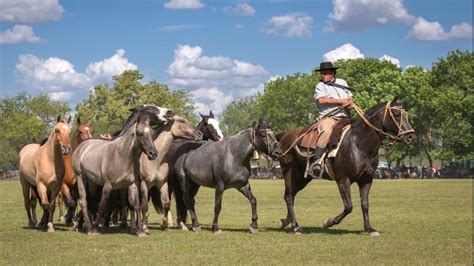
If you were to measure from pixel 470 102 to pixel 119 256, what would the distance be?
243 ft

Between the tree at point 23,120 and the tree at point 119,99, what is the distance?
23.7 ft

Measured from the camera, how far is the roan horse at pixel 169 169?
19.4m

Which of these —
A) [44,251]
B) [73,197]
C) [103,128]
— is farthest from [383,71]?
[44,251]

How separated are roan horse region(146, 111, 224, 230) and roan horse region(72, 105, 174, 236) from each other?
1.08 metres

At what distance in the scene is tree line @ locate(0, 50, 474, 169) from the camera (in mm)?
84562

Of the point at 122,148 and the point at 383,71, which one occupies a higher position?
the point at 383,71

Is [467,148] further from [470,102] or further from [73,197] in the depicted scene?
[73,197]

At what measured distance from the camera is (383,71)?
289 ft

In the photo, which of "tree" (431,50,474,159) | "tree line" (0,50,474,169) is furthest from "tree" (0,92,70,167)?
"tree" (431,50,474,159)

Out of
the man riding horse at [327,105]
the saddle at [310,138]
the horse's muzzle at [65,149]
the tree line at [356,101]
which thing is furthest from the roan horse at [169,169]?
the tree line at [356,101]

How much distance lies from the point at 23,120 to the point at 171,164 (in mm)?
87487

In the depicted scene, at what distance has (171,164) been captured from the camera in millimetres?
20266

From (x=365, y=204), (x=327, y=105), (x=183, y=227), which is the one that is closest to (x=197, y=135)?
(x=183, y=227)

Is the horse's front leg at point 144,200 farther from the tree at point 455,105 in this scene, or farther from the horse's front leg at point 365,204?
the tree at point 455,105
